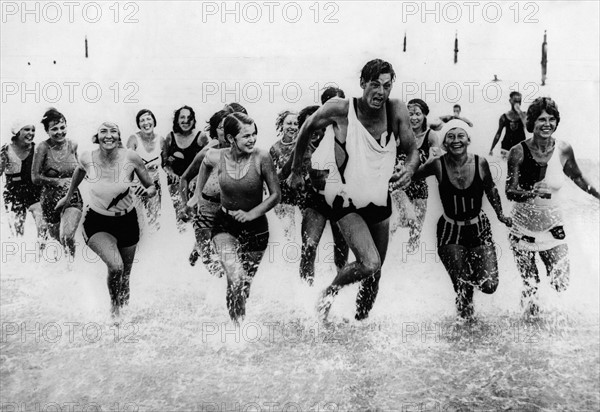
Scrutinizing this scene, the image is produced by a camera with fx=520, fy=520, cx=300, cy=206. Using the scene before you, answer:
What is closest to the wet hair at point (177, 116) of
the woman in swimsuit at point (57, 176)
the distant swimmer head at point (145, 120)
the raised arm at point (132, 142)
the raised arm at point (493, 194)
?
the distant swimmer head at point (145, 120)

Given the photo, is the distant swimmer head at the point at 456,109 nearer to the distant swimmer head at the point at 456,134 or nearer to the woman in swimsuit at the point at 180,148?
the distant swimmer head at the point at 456,134

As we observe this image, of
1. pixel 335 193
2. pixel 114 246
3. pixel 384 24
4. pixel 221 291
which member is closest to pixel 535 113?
pixel 384 24

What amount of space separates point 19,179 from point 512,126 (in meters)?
2.43

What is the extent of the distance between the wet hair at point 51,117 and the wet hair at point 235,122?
0.79 meters

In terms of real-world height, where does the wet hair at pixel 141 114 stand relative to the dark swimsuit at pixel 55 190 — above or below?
above

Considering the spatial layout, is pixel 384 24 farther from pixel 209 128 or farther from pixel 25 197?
pixel 25 197

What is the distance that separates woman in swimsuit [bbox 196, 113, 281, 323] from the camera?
2.50m

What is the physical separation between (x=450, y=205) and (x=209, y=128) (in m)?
1.22

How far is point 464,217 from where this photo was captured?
2.52m

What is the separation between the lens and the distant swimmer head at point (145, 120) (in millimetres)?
2512

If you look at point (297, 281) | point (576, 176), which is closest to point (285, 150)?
point (297, 281)

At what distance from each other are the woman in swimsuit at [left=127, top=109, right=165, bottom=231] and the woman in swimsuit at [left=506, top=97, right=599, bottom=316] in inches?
66.9

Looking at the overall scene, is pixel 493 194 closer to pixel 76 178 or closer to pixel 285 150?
pixel 285 150

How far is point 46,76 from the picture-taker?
255 centimetres
